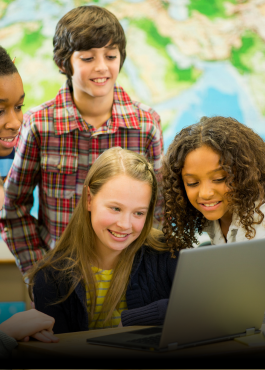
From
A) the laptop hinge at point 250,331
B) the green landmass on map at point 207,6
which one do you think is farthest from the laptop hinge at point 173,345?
the green landmass on map at point 207,6

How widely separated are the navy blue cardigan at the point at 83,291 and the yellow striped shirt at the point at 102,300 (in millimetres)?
49

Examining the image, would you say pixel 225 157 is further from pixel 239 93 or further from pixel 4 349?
pixel 239 93

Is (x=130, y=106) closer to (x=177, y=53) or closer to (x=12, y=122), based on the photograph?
(x=12, y=122)

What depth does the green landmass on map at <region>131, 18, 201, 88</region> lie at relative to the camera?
2654mm

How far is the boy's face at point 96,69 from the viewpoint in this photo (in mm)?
1636

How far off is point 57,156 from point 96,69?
0.38m

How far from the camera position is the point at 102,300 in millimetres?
1370

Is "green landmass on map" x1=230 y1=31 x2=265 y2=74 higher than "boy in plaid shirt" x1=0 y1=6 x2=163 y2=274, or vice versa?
"green landmass on map" x1=230 y1=31 x2=265 y2=74

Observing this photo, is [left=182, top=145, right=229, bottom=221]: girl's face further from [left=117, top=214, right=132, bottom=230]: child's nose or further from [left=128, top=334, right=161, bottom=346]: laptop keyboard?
[left=128, top=334, right=161, bottom=346]: laptop keyboard

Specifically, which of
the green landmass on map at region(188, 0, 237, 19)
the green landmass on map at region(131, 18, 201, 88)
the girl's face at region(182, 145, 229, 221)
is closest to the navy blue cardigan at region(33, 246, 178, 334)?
the girl's face at region(182, 145, 229, 221)

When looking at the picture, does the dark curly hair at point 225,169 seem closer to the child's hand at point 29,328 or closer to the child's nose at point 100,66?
the child's nose at point 100,66

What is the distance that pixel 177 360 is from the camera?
0.56 m

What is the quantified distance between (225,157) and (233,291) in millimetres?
519

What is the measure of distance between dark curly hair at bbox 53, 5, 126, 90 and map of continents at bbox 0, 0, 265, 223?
942 millimetres
